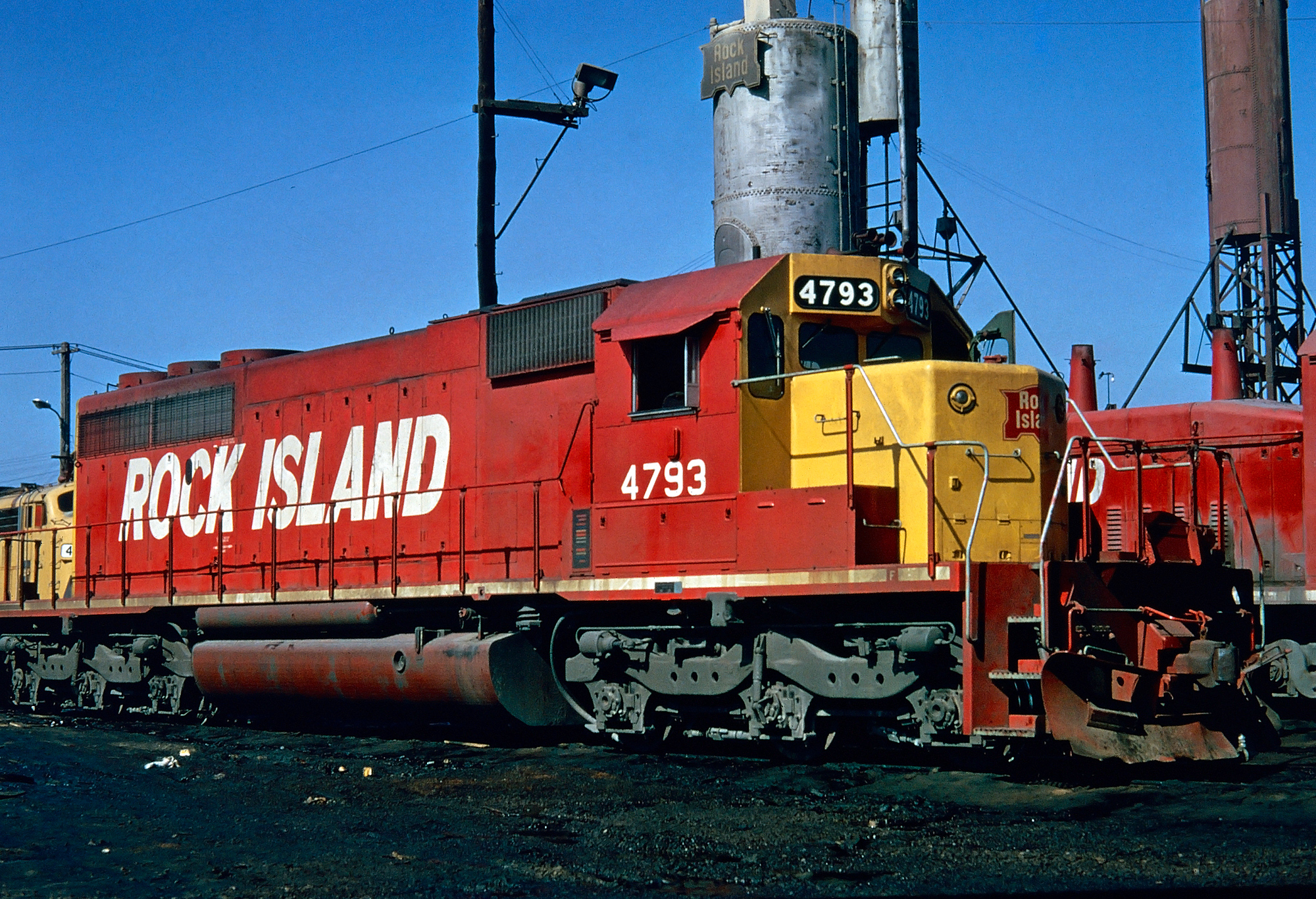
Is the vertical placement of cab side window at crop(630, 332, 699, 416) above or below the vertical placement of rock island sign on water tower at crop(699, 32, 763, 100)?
below

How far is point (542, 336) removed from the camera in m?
12.2

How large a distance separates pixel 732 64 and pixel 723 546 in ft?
54.7

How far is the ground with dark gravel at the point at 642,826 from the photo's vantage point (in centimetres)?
657

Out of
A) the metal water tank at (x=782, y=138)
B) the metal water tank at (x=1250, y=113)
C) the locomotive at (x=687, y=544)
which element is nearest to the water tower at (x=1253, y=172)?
the metal water tank at (x=1250, y=113)

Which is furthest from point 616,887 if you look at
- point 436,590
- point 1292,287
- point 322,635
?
point 1292,287

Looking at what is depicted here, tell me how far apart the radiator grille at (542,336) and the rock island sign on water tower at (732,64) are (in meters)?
13.6

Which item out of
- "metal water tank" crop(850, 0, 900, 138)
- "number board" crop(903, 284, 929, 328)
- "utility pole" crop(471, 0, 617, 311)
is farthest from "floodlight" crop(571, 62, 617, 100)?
"number board" crop(903, 284, 929, 328)

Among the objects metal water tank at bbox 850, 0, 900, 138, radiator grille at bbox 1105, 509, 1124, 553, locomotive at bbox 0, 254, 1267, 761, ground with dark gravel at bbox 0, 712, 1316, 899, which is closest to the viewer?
ground with dark gravel at bbox 0, 712, 1316, 899

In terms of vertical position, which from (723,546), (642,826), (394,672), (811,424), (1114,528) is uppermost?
(811,424)

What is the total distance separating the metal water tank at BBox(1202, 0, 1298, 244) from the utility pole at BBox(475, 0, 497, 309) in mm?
15987

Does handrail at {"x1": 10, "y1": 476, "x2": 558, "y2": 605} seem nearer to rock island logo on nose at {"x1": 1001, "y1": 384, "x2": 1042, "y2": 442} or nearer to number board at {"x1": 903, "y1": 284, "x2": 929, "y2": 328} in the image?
number board at {"x1": 903, "y1": 284, "x2": 929, "y2": 328}

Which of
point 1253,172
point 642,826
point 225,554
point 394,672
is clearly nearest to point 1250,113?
point 1253,172

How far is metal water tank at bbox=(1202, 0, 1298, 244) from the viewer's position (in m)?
27.8

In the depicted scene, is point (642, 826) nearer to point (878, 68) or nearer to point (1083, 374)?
point (1083, 374)
